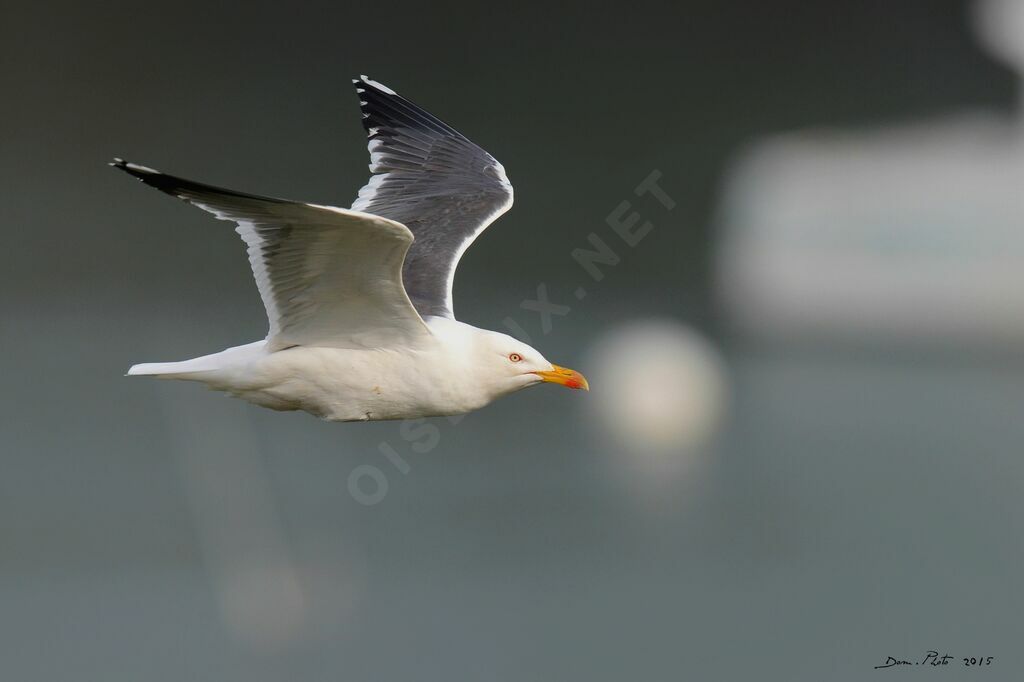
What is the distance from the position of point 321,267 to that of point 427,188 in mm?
957

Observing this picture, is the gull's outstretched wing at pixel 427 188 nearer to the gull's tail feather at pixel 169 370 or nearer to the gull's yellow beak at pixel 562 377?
the gull's yellow beak at pixel 562 377

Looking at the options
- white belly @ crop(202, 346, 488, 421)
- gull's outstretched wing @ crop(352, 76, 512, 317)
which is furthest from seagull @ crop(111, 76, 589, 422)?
gull's outstretched wing @ crop(352, 76, 512, 317)

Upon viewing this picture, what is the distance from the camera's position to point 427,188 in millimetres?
3588

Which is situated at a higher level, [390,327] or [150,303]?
[150,303]

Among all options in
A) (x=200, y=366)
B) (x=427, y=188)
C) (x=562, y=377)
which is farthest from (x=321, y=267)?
(x=427, y=188)

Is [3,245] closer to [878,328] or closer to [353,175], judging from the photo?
[353,175]

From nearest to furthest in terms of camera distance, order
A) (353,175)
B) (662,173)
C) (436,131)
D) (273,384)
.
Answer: (273,384) → (436,131) → (353,175) → (662,173)

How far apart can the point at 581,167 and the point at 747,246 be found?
107 centimetres

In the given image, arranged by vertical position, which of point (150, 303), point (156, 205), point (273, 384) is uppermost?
point (156, 205)

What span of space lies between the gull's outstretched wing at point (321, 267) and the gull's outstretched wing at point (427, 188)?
1.11 ft

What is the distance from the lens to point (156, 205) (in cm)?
657

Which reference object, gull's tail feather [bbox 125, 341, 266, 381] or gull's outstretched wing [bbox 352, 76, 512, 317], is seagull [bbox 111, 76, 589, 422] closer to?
gull's tail feather [bbox 125, 341, 266, 381]

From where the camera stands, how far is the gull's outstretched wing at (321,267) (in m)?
2.44

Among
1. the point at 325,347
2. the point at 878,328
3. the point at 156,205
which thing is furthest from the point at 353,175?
the point at 325,347
